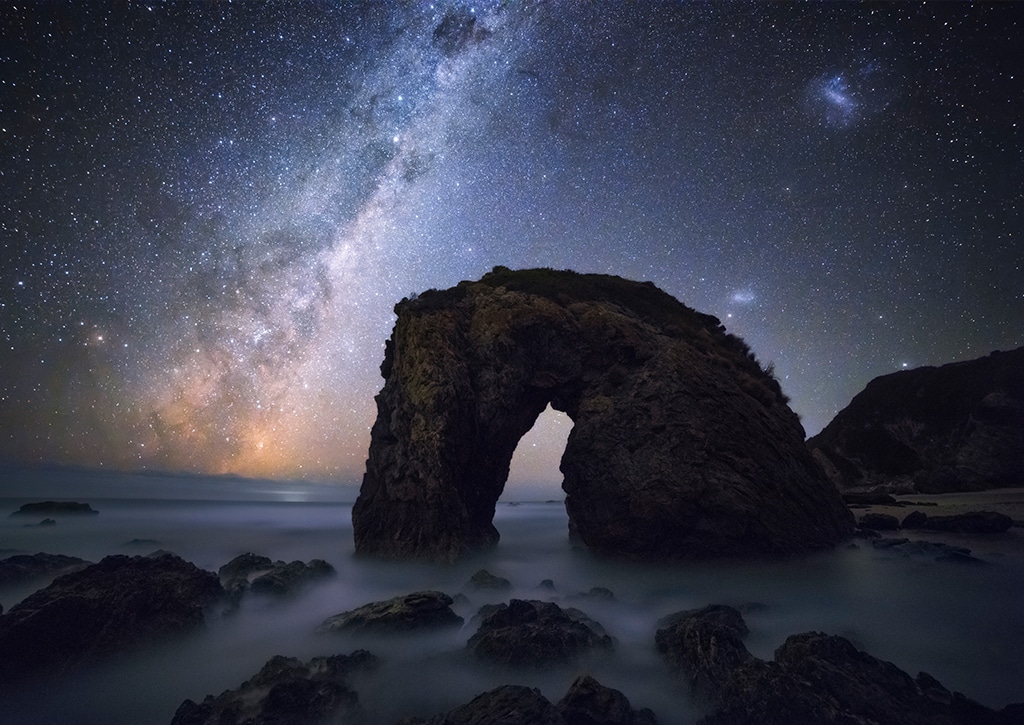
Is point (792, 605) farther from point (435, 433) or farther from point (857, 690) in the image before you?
point (435, 433)

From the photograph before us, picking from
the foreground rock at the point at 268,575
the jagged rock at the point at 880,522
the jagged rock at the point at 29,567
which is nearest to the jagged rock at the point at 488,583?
the foreground rock at the point at 268,575

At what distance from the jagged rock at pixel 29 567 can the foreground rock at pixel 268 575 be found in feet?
12.6

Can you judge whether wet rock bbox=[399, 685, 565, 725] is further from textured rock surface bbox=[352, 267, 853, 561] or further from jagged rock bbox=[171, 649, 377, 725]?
textured rock surface bbox=[352, 267, 853, 561]

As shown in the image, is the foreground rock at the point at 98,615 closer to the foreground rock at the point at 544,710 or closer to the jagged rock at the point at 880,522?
the foreground rock at the point at 544,710

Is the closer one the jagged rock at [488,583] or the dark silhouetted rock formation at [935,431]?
the jagged rock at [488,583]

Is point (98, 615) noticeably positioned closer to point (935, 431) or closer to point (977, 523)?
point (977, 523)

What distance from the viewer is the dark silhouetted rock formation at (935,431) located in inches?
1235

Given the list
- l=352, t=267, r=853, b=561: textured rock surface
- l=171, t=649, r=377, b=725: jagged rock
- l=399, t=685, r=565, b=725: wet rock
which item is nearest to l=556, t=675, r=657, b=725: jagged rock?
l=399, t=685, r=565, b=725: wet rock

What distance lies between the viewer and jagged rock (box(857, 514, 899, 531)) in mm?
17781

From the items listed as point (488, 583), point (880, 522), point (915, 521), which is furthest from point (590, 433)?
point (915, 521)

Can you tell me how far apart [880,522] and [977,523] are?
327 cm

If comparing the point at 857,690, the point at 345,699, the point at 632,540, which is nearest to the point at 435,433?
the point at 632,540

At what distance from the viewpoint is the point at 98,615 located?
780cm

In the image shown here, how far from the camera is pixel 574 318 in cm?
1947
